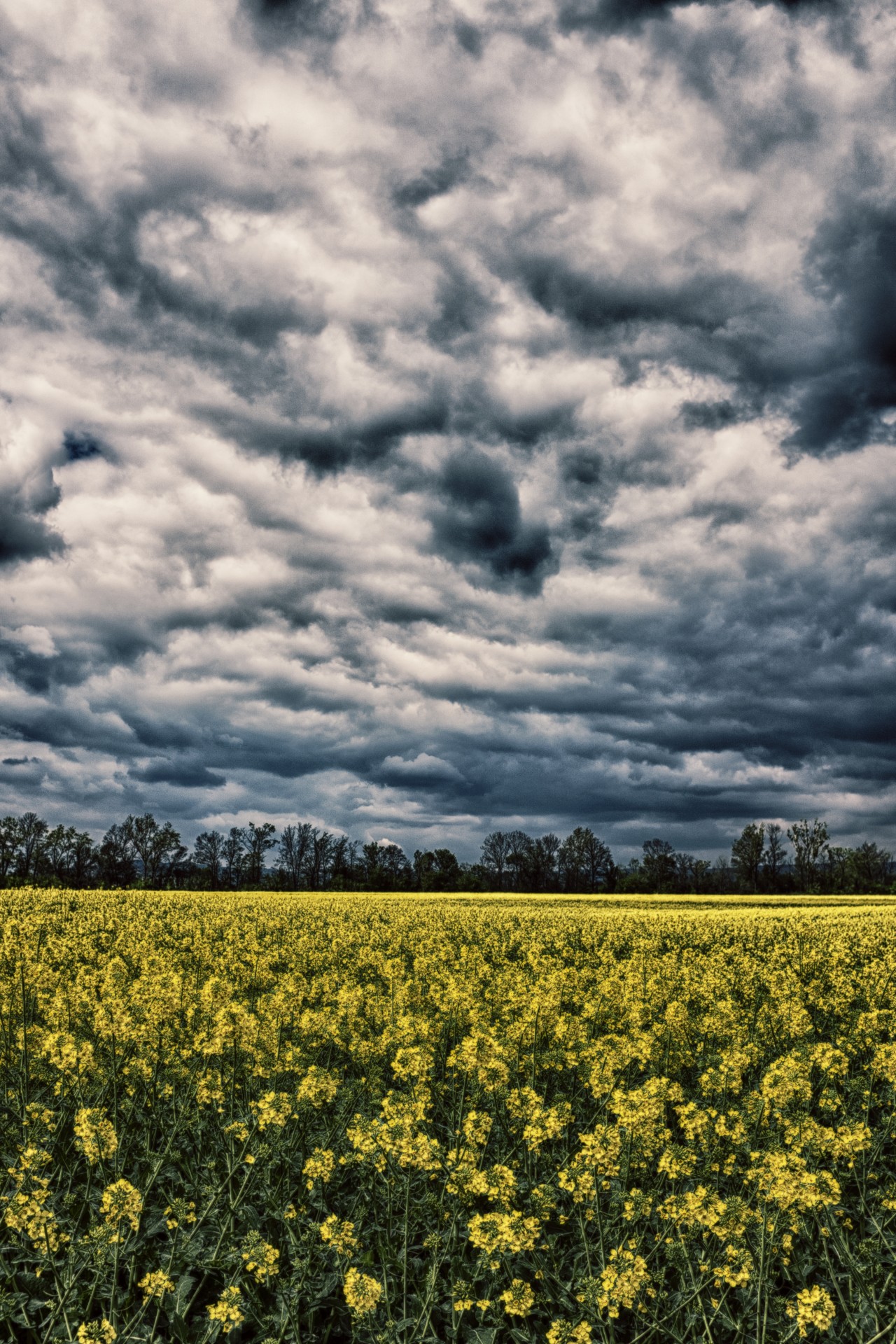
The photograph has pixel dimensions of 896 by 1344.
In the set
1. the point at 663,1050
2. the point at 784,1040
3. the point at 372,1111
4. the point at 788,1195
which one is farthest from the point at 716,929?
the point at 788,1195

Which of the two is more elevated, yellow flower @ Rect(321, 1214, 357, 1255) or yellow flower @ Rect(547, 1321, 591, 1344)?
yellow flower @ Rect(321, 1214, 357, 1255)

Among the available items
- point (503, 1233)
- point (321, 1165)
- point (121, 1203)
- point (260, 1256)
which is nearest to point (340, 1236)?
point (260, 1256)

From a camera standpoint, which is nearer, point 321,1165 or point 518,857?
point 321,1165

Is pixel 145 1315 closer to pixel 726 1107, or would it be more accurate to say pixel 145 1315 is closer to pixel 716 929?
pixel 726 1107

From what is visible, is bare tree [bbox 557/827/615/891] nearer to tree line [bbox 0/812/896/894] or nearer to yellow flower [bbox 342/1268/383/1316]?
tree line [bbox 0/812/896/894]

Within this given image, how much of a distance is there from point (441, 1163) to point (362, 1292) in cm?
136

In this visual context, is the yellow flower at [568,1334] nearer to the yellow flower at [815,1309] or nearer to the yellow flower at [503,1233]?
the yellow flower at [503,1233]

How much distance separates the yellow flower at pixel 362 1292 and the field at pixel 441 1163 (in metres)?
0.02

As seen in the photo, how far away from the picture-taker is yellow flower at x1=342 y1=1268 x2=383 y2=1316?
4434 mm

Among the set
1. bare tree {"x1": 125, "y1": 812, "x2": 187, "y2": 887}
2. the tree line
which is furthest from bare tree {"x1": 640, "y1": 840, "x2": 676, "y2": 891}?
bare tree {"x1": 125, "y1": 812, "x2": 187, "y2": 887}

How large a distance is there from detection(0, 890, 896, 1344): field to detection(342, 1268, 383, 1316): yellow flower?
16 millimetres

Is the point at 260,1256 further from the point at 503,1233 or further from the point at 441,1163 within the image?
the point at 503,1233

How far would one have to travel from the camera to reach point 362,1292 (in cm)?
450

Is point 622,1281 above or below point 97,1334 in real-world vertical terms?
above
